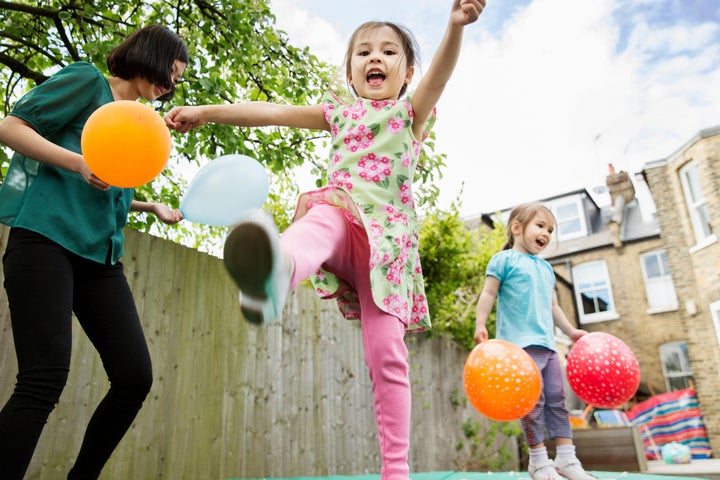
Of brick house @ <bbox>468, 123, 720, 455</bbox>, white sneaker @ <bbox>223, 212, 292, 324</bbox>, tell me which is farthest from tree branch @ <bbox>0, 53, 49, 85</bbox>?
brick house @ <bbox>468, 123, 720, 455</bbox>

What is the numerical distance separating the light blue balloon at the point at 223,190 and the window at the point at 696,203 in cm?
1214

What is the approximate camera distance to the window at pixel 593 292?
1582cm

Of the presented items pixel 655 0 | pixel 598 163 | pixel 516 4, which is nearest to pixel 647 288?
pixel 598 163

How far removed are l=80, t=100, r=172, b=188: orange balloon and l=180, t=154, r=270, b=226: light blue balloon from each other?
440 millimetres

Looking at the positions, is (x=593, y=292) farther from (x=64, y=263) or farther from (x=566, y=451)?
(x=64, y=263)

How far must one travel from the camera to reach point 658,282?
15.1 meters

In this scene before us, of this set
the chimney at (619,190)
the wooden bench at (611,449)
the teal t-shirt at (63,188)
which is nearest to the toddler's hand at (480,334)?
the teal t-shirt at (63,188)

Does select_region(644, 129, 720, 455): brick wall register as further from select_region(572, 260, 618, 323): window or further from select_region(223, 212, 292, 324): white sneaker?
select_region(223, 212, 292, 324): white sneaker

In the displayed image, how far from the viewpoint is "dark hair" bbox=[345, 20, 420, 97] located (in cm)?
198

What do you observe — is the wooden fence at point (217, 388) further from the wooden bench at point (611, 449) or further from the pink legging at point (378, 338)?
the wooden bench at point (611, 449)

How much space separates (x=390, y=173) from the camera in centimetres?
178

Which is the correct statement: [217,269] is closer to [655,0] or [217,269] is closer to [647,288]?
[655,0]

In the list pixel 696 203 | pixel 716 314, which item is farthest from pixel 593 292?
pixel 696 203

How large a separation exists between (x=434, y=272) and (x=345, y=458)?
8.96 feet
